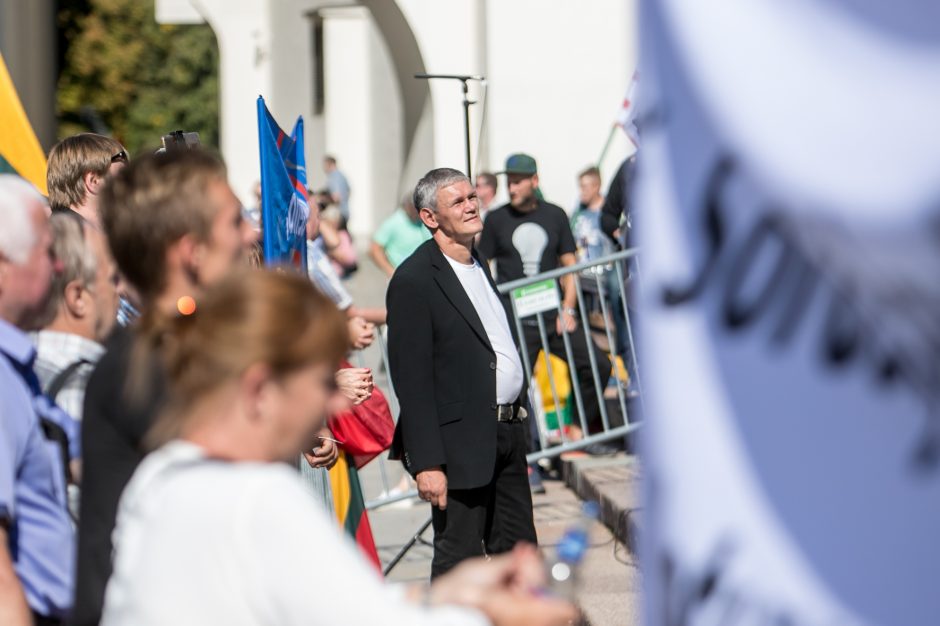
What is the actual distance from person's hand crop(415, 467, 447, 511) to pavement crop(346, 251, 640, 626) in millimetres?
604

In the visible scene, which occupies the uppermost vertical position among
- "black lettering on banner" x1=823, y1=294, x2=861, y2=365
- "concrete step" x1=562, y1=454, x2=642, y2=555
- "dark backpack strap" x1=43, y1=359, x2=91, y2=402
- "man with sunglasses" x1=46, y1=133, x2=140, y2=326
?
"man with sunglasses" x1=46, y1=133, x2=140, y2=326

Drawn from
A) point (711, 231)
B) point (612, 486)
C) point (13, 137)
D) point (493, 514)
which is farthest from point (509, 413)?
point (711, 231)

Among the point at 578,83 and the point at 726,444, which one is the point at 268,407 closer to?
the point at 726,444

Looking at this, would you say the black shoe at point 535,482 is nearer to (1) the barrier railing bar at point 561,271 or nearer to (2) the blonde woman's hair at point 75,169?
(1) the barrier railing bar at point 561,271

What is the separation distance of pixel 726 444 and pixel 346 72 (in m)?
30.4

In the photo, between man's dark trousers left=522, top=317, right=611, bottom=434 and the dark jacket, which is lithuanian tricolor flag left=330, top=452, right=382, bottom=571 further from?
man's dark trousers left=522, top=317, right=611, bottom=434

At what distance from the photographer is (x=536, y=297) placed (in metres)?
9.66

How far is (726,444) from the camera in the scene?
8.03 feet

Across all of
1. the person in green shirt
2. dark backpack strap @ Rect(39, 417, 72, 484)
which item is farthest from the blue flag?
the person in green shirt

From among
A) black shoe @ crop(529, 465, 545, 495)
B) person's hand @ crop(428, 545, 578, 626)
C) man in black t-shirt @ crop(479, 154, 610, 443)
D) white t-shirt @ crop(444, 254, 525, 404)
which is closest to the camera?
person's hand @ crop(428, 545, 578, 626)

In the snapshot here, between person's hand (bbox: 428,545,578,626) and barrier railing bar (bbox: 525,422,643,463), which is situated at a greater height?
person's hand (bbox: 428,545,578,626)

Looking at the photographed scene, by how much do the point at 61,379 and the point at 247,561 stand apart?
56.5 inches

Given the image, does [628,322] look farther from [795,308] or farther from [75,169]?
[795,308]

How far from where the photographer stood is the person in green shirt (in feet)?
42.7
